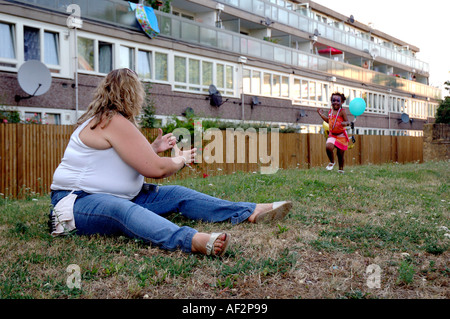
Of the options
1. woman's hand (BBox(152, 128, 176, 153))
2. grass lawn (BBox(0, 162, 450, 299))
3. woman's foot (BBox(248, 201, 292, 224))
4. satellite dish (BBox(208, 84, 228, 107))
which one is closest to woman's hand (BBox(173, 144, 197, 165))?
woman's hand (BBox(152, 128, 176, 153))

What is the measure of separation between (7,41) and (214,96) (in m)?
10.4

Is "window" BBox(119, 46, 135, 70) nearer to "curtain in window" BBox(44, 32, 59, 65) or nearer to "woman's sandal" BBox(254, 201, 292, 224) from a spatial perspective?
"curtain in window" BBox(44, 32, 59, 65)

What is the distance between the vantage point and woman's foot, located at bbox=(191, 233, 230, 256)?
3.35 metres

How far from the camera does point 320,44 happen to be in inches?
1475

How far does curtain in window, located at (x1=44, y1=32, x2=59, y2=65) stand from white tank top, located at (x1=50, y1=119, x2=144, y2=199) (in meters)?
13.8

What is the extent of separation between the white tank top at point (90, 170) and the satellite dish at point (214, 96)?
19.1 meters

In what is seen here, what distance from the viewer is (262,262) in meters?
3.26

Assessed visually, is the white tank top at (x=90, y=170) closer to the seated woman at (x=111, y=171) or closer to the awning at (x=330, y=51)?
the seated woman at (x=111, y=171)

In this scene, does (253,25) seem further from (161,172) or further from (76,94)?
(161,172)

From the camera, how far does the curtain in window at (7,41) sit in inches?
587

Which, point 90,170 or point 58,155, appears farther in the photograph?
point 58,155

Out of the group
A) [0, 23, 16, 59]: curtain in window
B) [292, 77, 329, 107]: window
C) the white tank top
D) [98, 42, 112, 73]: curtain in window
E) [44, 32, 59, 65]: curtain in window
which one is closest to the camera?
the white tank top

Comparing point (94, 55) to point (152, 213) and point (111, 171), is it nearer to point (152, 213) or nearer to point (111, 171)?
point (111, 171)

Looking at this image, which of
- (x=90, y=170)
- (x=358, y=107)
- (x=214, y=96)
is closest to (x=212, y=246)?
(x=90, y=170)
